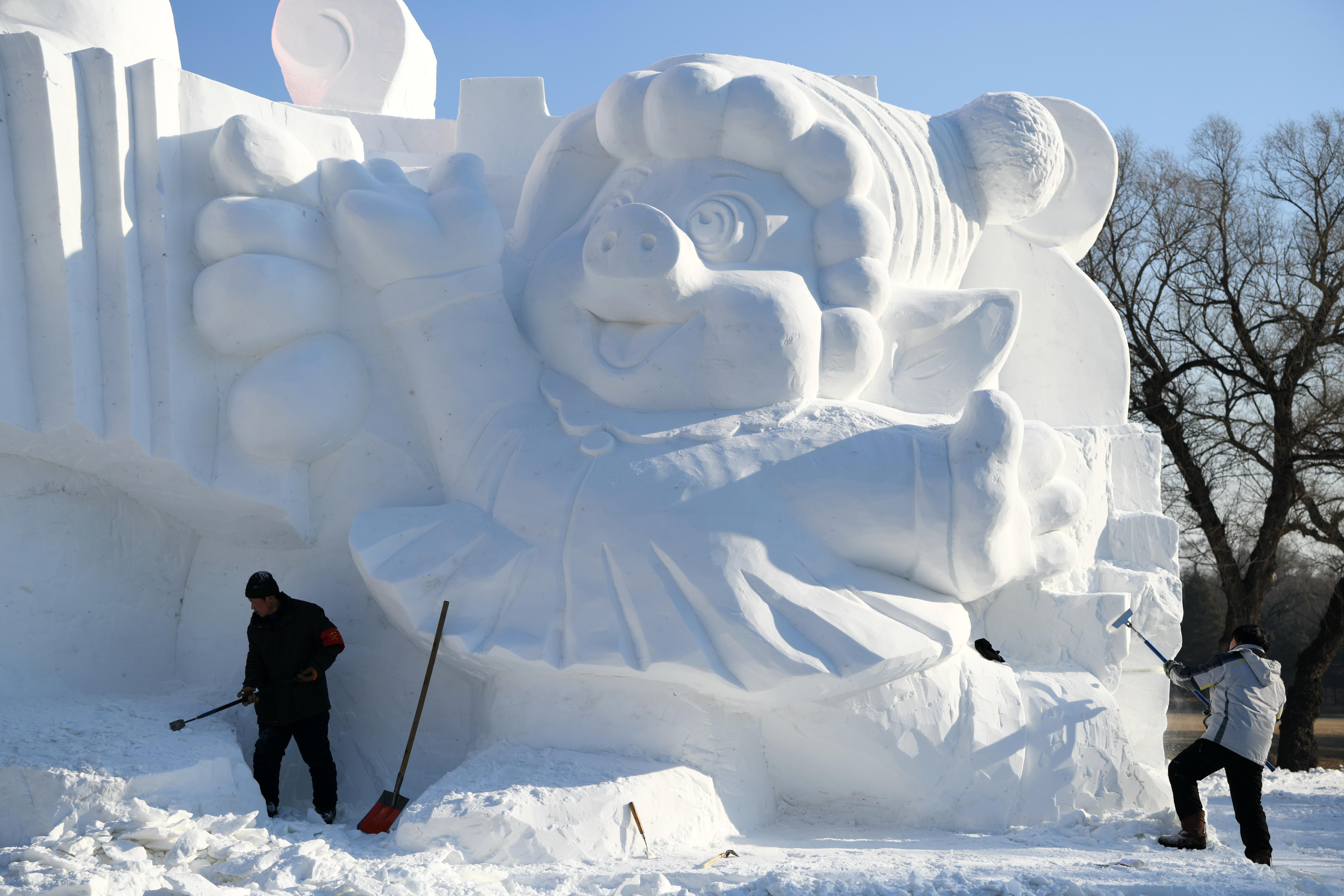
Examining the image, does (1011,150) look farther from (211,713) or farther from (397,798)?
(211,713)

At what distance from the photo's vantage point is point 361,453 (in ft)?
12.7

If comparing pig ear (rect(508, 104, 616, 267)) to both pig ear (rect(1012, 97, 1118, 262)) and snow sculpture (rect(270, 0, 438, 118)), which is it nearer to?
pig ear (rect(1012, 97, 1118, 262))

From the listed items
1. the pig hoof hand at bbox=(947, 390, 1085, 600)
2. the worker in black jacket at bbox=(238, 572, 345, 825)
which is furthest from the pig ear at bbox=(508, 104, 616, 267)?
the pig hoof hand at bbox=(947, 390, 1085, 600)

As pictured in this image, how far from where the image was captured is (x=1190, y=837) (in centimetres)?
348

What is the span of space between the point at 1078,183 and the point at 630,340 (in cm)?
248

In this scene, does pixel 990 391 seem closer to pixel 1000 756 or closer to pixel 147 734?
pixel 1000 756

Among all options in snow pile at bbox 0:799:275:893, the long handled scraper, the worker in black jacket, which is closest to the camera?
snow pile at bbox 0:799:275:893

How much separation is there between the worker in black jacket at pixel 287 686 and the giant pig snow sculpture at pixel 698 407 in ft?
0.94

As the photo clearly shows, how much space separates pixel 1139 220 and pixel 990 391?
9409 mm

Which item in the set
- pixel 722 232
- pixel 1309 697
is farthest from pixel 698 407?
pixel 1309 697

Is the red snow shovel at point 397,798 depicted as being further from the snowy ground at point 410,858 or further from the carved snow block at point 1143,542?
the carved snow block at point 1143,542

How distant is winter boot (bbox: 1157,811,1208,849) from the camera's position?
3.46 meters

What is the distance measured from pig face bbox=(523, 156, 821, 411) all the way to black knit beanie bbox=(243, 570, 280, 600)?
122 centimetres

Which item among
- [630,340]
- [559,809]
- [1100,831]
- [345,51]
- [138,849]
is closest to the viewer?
[138,849]
